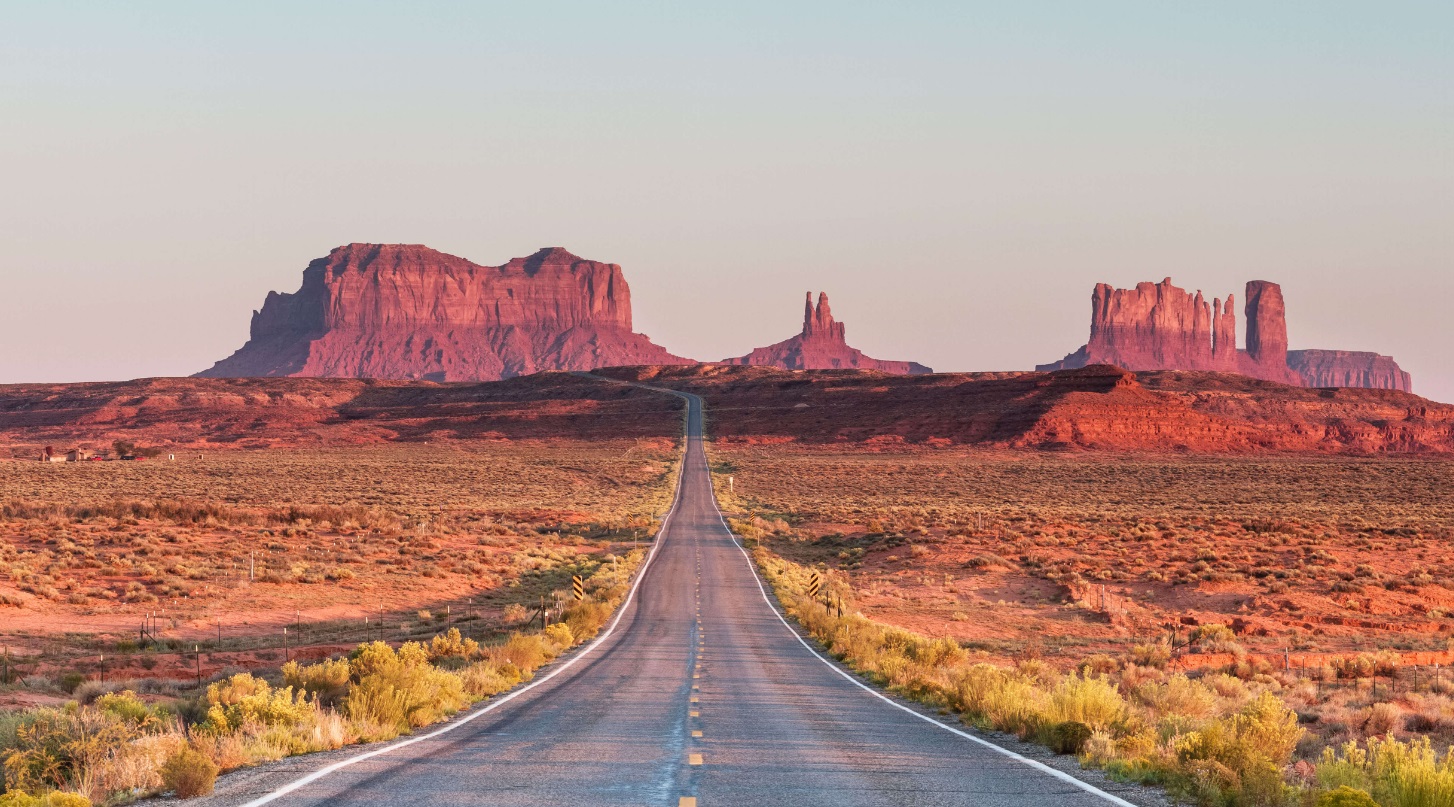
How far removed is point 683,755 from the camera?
489 inches

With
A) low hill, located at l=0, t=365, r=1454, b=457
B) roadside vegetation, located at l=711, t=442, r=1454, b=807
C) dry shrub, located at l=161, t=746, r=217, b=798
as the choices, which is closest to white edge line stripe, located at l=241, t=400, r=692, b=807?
dry shrub, located at l=161, t=746, r=217, b=798

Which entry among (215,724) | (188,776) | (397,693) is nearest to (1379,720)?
(397,693)

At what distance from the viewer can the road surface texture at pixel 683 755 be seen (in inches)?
399

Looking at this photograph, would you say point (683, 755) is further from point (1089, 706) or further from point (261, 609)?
point (261, 609)

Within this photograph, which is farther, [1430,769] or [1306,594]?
[1306,594]

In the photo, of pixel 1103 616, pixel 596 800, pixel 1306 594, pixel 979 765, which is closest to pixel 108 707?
pixel 596 800

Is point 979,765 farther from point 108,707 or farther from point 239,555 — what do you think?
point 239,555

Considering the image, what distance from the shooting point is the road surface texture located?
33.2 feet

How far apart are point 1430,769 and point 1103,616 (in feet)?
95.7

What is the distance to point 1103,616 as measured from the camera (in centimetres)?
3653

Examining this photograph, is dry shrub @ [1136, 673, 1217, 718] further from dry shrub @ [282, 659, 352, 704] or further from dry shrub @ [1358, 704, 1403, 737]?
dry shrub @ [282, 659, 352, 704]

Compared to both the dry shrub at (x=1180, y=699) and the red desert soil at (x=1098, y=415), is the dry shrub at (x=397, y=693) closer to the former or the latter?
the dry shrub at (x=1180, y=699)

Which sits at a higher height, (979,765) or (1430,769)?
(1430,769)

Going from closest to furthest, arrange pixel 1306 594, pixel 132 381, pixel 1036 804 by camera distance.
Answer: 1. pixel 1036 804
2. pixel 1306 594
3. pixel 132 381
